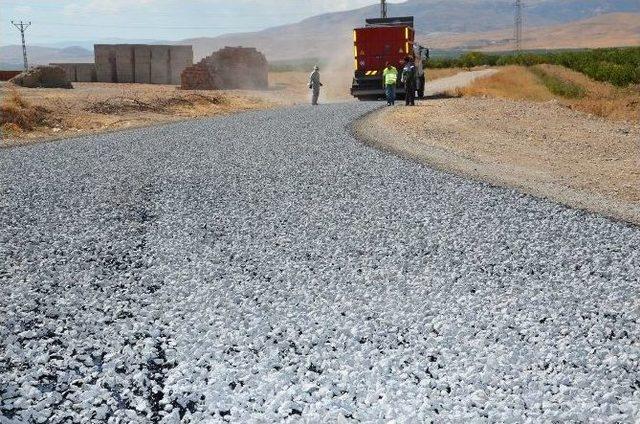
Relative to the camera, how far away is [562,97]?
41.9m

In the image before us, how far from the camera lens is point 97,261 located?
7949mm

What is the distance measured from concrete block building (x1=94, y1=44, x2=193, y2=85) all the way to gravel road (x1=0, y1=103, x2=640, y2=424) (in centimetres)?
3915

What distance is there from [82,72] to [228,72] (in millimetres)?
13105

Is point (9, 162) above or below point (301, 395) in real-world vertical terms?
above

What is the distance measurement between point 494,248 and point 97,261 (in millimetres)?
4790

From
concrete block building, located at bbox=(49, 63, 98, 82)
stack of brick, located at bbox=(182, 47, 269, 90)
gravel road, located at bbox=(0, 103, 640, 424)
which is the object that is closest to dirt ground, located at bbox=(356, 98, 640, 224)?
gravel road, located at bbox=(0, 103, 640, 424)

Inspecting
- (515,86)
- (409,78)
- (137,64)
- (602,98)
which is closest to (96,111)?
(409,78)

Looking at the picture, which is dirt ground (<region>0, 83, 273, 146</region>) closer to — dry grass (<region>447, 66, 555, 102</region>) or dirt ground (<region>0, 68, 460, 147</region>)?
dirt ground (<region>0, 68, 460, 147</region>)

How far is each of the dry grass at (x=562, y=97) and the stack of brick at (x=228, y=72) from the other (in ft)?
50.4

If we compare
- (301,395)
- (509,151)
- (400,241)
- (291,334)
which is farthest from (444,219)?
(509,151)

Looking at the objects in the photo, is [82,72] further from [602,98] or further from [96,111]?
[602,98]

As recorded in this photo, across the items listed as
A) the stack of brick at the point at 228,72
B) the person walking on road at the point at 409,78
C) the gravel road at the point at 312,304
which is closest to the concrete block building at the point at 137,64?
the stack of brick at the point at 228,72

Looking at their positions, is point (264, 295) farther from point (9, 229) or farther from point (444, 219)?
point (9, 229)

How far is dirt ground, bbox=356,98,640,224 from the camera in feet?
40.3
